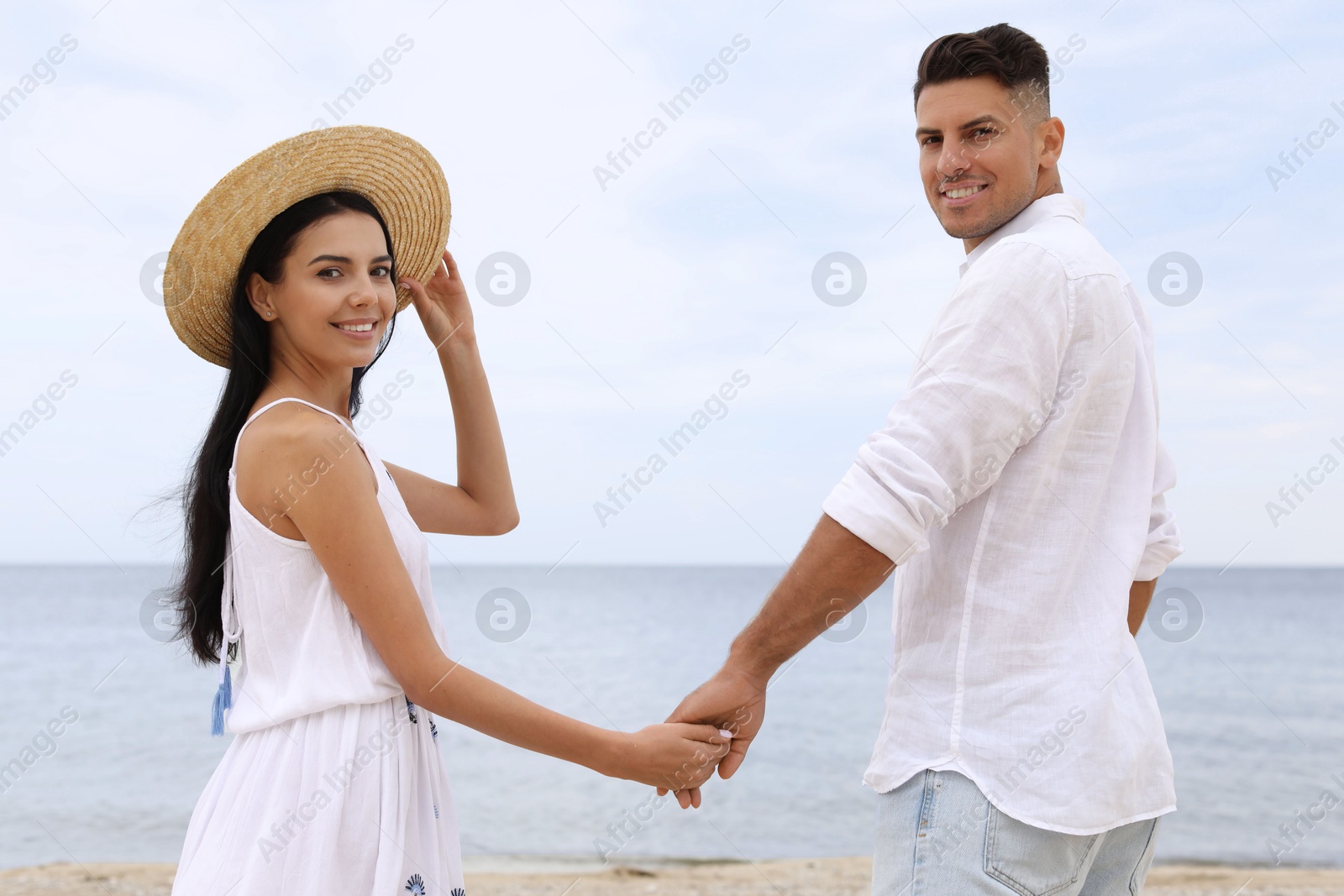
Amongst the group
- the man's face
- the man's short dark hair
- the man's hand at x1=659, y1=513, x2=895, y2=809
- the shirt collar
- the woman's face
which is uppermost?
the man's short dark hair

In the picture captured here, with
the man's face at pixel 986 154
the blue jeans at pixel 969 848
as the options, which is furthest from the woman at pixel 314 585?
the man's face at pixel 986 154

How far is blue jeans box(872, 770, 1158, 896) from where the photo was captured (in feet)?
5.40

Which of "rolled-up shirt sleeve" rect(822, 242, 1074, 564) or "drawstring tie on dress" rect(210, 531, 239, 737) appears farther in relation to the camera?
"drawstring tie on dress" rect(210, 531, 239, 737)

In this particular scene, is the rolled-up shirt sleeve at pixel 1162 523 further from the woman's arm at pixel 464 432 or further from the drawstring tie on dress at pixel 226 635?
the drawstring tie on dress at pixel 226 635

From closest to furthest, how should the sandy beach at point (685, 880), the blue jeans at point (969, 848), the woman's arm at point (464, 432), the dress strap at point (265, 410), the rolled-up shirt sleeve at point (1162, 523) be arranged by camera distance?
the blue jeans at point (969, 848), the dress strap at point (265, 410), the rolled-up shirt sleeve at point (1162, 523), the woman's arm at point (464, 432), the sandy beach at point (685, 880)

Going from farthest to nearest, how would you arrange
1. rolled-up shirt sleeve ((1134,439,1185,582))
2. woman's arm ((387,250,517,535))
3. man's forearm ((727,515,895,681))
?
woman's arm ((387,250,517,535)) < rolled-up shirt sleeve ((1134,439,1185,582)) < man's forearm ((727,515,895,681))

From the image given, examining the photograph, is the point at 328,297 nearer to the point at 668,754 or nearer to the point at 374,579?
the point at 374,579

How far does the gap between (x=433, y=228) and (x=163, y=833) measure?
10.3 m

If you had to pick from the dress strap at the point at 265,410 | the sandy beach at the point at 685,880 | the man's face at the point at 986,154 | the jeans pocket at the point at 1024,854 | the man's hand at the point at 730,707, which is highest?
the man's face at the point at 986,154

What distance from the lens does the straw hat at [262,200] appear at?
2037 millimetres

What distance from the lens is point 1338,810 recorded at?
10.7 meters

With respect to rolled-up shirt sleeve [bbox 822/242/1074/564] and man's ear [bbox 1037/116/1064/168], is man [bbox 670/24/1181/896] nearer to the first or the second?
Answer: rolled-up shirt sleeve [bbox 822/242/1074/564]

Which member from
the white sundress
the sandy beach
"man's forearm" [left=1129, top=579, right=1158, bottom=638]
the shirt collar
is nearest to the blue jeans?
"man's forearm" [left=1129, top=579, right=1158, bottom=638]

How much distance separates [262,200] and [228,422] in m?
0.46
